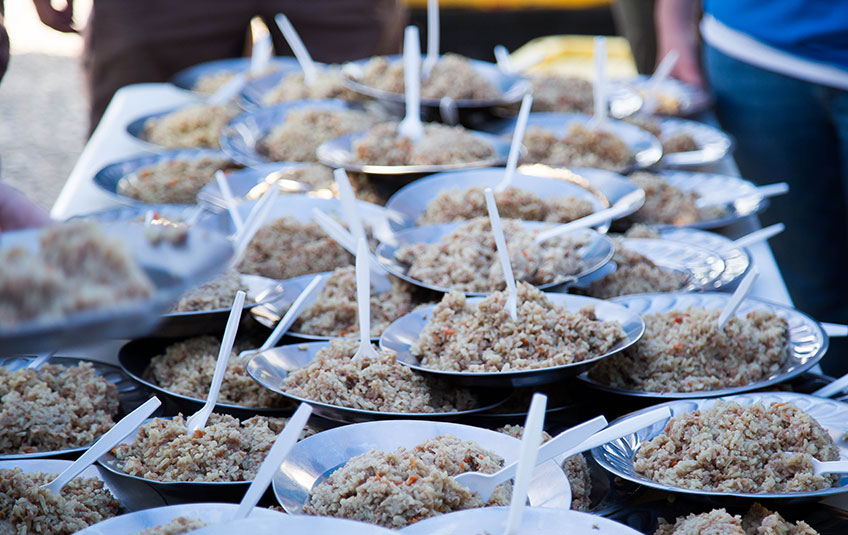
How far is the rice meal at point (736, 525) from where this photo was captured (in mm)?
919

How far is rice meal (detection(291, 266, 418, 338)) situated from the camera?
1403 mm

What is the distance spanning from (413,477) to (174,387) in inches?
18.9

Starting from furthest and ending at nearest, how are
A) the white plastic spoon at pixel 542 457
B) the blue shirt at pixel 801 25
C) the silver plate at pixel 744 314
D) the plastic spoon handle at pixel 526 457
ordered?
the blue shirt at pixel 801 25
the silver plate at pixel 744 314
the white plastic spoon at pixel 542 457
the plastic spoon handle at pixel 526 457

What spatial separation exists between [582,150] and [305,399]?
1.20 meters

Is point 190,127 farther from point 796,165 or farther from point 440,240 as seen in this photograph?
point 796,165

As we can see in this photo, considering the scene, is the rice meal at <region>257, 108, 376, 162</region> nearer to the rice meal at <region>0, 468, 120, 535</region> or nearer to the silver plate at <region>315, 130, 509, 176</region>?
the silver plate at <region>315, 130, 509, 176</region>

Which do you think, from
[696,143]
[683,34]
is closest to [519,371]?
[696,143]

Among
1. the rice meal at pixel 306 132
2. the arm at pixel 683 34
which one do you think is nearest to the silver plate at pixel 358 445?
the rice meal at pixel 306 132

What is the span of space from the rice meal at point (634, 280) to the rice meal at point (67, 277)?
0.95 m

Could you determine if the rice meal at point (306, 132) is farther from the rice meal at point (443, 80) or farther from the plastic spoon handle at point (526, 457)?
the plastic spoon handle at point (526, 457)

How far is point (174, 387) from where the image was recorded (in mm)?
1251

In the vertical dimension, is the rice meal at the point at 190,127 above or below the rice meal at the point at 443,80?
below

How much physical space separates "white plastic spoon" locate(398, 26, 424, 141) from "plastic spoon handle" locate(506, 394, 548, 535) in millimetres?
1320

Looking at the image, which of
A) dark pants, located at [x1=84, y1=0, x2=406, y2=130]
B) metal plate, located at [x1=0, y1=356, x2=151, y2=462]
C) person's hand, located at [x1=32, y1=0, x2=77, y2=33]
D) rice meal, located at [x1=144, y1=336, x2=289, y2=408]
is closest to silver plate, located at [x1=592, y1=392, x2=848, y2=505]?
rice meal, located at [x1=144, y1=336, x2=289, y2=408]
